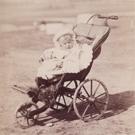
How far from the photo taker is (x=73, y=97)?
4539mm

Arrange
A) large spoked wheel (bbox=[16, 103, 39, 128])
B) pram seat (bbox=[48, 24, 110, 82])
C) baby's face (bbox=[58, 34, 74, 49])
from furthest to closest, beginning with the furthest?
baby's face (bbox=[58, 34, 74, 49]) < pram seat (bbox=[48, 24, 110, 82]) < large spoked wheel (bbox=[16, 103, 39, 128])

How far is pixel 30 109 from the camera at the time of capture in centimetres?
470

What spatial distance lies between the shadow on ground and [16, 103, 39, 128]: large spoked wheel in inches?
2.9

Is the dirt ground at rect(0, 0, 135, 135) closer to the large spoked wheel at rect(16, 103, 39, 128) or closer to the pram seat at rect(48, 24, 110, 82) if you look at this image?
the large spoked wheel at rect(16, 103, 39, 128)

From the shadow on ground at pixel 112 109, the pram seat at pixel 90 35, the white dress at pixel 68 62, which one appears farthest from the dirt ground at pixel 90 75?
the white dress at pixel 68 62

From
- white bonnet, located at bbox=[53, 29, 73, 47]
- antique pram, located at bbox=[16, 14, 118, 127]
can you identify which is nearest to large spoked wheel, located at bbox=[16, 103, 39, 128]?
antique pram, located at bbox=[16, 14, 118, 127]

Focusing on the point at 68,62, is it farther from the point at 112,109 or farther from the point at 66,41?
the point at 112,109

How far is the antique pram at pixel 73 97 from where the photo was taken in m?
4.55

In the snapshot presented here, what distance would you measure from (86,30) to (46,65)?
1.74ft

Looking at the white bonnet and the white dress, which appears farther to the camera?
the white bonnet

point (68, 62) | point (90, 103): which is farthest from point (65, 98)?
Result: point (68, 62)

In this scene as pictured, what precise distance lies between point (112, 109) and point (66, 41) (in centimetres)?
81

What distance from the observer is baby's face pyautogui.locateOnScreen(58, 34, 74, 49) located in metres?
4.72

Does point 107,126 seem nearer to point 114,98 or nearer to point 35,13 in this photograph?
point 114,98
